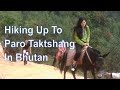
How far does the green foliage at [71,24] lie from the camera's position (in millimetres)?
7191

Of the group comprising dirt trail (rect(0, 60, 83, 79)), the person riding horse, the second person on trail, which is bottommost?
dirt trail (rect(0, 60, 83, 79))

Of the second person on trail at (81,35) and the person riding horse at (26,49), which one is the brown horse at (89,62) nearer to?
the second person on trail at (81,35)

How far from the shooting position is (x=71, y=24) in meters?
7.27

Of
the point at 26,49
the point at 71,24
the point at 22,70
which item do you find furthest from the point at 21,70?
the point at 71,24

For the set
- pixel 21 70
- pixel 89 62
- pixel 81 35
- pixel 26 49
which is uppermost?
pixel 81 35

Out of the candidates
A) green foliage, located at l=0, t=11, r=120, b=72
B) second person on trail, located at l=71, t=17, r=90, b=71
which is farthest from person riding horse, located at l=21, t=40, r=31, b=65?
second person on trail, located at l=71, t=17, r=90, b=71

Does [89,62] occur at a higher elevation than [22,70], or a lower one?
higher

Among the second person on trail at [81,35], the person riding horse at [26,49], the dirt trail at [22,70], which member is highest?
the second person on trail at [81,35]

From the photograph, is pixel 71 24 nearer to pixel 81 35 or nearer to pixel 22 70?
pixel 81 35

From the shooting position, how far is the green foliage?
719 centimetres

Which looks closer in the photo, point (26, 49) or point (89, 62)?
point (26, 49)

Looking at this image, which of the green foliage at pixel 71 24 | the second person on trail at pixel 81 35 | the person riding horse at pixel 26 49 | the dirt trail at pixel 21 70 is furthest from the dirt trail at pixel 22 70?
the second person on trail at pixel 81 35

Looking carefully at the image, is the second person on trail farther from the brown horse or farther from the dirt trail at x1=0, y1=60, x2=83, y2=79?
the dirt trail at x1=0, y1=60, x2=83, y2=79
